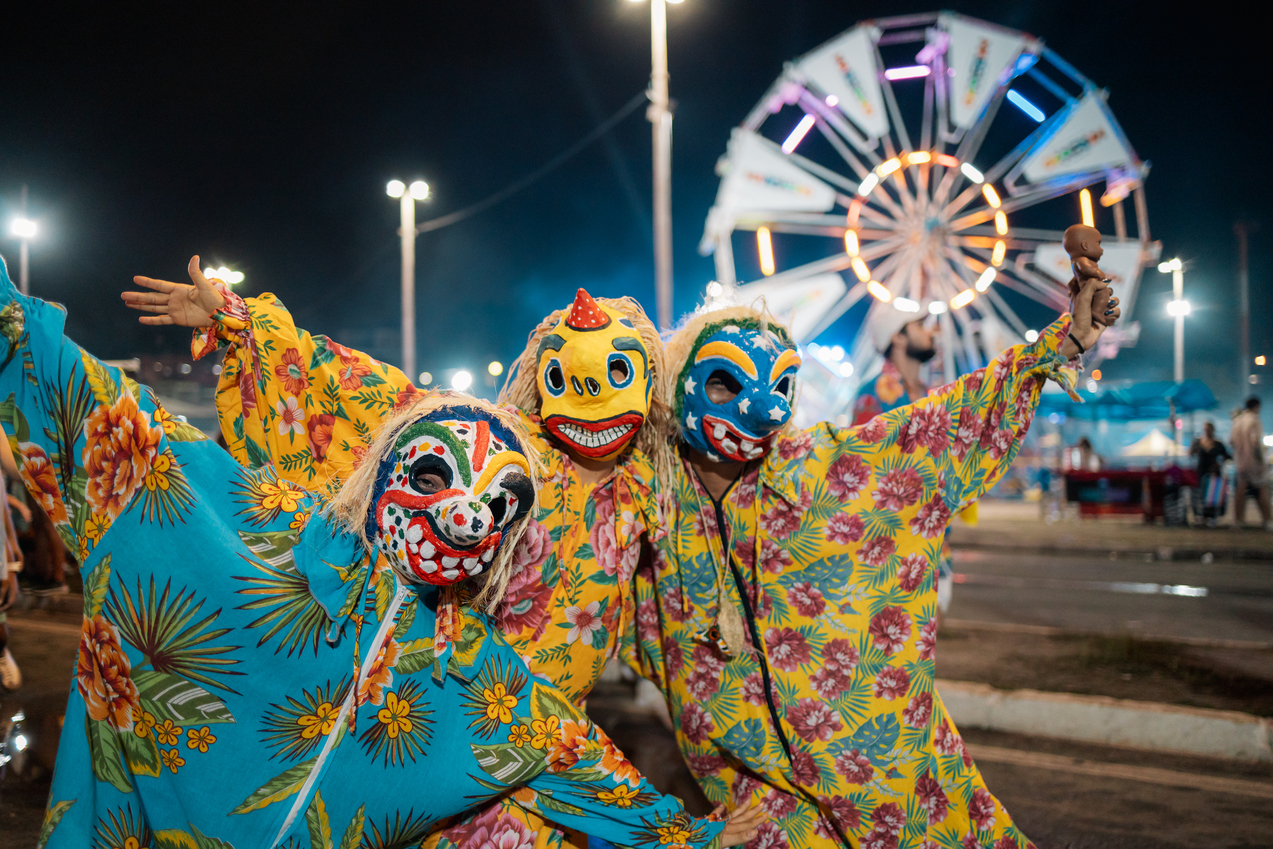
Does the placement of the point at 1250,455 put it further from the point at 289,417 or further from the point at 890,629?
the point at 289,417

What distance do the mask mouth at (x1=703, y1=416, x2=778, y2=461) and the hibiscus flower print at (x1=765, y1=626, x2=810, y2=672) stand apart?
0.50 metres

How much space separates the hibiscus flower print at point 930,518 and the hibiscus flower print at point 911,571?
2.7 inches

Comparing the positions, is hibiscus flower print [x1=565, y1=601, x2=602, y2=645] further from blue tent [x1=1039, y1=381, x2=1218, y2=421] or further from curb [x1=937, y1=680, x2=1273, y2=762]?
blue tent [x1=1039, y1=381, x2=1218, y2=421]

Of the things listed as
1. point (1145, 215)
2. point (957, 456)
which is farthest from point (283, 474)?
point (1145, 215)

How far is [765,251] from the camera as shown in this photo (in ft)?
39.4

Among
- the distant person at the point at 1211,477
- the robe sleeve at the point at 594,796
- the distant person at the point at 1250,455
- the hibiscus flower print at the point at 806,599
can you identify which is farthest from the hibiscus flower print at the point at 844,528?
the distant person at the point at 1211,477

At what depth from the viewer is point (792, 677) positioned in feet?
6.96

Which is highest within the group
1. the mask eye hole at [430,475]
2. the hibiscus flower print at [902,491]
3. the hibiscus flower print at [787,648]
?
the mask eye hole at [430,475]

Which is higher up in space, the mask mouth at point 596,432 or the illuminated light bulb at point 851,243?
the illuminated light bulb at point 851,243

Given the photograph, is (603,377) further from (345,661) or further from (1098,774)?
(1098,774)

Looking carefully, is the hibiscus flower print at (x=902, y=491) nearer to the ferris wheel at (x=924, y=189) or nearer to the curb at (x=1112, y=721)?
the curb at (x=1112, y=721)

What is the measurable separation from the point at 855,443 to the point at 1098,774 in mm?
2239

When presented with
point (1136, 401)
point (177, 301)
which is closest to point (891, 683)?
point (177, 301)

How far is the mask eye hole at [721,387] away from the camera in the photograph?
6.95 feet
